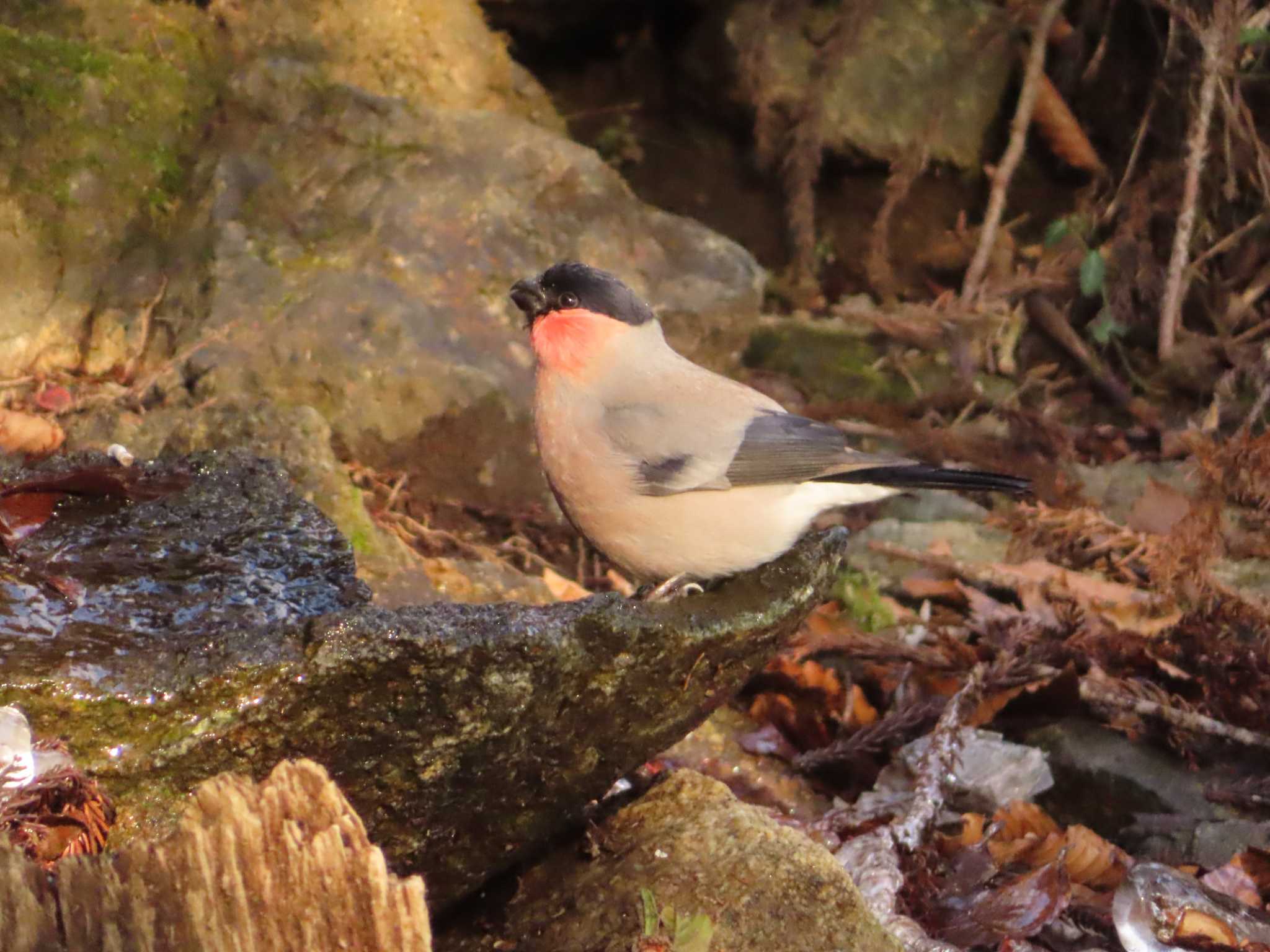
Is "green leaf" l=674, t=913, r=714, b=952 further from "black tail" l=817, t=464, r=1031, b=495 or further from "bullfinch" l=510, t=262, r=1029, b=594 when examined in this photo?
"black tail" l=817, t=464, r=1031, b=495

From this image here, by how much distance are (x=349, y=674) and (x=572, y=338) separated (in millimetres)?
1588

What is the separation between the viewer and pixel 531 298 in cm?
329

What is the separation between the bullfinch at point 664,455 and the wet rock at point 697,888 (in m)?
0.62

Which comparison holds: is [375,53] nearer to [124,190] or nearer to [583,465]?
[124,190]

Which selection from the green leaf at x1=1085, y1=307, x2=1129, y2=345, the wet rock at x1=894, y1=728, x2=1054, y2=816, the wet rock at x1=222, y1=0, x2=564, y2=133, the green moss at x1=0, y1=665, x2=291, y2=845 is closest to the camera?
the green moss at x1=0, y1=665, x2=291, y2=845

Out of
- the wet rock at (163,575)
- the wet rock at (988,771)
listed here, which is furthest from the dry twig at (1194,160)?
the wet rock at (163,575)

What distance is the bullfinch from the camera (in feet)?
9.68

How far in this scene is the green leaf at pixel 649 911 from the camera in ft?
6.93

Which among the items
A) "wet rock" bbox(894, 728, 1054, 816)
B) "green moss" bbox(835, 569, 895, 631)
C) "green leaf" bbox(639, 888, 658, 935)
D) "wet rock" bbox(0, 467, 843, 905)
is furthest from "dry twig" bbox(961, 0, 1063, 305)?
"green leaf" bbox(639, 888, 658, 935)

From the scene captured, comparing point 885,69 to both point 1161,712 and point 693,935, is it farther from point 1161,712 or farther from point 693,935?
point 693,935

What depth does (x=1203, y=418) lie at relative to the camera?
259 inches

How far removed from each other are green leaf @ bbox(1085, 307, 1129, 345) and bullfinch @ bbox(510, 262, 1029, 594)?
4.29m

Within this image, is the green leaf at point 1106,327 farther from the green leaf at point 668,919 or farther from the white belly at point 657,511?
the green leaf at point 668,919

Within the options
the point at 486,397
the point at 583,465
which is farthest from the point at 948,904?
the point at 486,397
